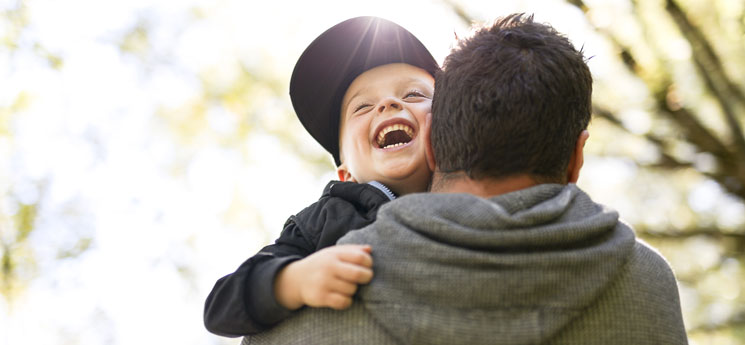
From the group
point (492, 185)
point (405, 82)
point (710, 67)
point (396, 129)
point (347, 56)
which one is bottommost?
point (492, 185)

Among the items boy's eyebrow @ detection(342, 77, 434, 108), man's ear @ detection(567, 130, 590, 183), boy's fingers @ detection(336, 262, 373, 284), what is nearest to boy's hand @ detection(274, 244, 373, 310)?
boy's fingers @ detection(336, 262, 373, 284)

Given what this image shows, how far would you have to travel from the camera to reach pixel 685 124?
14.7 ft

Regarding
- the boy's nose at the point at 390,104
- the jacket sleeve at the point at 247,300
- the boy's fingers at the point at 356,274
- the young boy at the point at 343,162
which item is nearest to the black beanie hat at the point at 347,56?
the young boy at the point at 343,162

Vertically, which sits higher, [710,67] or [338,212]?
[710,67]

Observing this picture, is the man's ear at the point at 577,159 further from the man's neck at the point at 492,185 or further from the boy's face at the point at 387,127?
the boy's face at the point at 387,127

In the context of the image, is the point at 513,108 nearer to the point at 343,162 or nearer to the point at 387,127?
the point at 387,127

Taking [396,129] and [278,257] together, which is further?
[396,129]

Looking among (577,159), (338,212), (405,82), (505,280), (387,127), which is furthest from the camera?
(405,82)

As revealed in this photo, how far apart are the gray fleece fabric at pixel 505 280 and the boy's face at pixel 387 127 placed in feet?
2.35

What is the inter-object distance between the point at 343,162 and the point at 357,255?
1.09 m

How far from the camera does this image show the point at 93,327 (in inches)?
323

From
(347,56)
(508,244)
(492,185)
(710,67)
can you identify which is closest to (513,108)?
(492,185)

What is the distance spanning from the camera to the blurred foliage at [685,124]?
169 inches

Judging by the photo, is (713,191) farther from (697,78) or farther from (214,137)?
(214,137)
